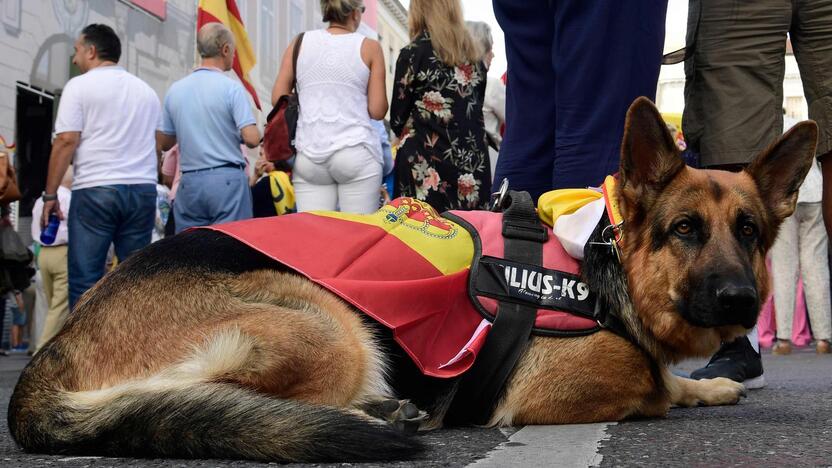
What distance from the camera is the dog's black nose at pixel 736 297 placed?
3113mm

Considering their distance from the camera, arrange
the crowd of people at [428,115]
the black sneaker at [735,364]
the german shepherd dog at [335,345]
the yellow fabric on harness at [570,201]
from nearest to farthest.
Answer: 1. the german shepherd dog at [335,345]
2. the yellow fabric on harness at [570,201]
3. the crowd of people at [428,115]
4. the black sneaker at [735,364]

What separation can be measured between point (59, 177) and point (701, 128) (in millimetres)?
4333

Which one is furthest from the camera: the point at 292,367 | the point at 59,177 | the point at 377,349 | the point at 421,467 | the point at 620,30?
the point at 59,177

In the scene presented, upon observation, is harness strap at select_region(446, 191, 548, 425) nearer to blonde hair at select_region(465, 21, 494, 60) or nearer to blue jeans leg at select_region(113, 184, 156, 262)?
blonde hair at select_region(465, 21, 494, 60)

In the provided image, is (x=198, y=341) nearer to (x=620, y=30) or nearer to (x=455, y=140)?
(x=620, y=30)

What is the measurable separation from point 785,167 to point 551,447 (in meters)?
1.51

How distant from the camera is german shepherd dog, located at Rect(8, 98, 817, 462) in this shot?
260 cm

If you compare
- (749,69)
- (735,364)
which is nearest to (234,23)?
(749,69)

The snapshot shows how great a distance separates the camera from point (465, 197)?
247 inches

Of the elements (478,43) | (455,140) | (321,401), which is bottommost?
(321,401)

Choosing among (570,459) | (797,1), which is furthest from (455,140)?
(570,459)

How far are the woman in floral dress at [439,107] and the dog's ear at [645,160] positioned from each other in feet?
9.35

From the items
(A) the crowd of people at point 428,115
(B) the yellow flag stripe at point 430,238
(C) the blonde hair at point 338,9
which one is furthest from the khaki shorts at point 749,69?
(C) the blonde hair at point 338,9

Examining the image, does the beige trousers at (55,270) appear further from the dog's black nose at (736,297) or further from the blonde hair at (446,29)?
the dog's black nose at (736,297)
